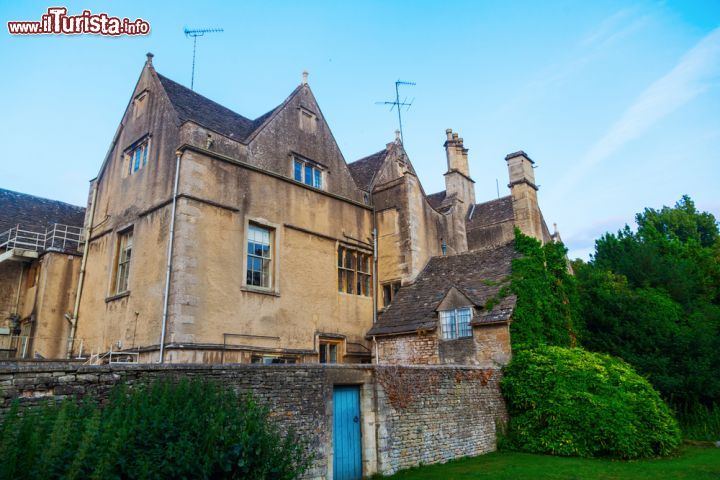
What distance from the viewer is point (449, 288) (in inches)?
679

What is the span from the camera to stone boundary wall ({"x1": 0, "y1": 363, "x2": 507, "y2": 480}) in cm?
730

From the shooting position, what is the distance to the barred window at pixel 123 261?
17.4 meters

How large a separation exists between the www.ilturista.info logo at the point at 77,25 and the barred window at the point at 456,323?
13.9 meters

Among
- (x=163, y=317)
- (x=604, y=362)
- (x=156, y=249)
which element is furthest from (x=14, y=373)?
(x=604, y=362)

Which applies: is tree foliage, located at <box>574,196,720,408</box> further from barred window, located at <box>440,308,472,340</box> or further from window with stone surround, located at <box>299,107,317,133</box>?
window with stone surround, located at <box>299,107,317,133</box>

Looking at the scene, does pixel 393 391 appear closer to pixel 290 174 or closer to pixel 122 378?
pixel 122 378

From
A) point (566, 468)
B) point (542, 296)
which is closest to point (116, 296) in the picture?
point (566, 468)

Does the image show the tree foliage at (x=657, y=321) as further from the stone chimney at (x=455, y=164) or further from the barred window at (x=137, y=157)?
the barred window at (x=137, y=157)

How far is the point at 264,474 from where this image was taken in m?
6.62

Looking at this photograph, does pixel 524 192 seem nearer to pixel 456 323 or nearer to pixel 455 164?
pixel 456 323

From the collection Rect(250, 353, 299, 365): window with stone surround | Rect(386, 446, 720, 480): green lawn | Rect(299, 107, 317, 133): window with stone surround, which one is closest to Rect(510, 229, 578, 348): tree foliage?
Rect(386, 446, 720, 480): green lawn

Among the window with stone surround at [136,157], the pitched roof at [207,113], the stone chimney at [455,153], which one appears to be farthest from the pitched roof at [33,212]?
the stone chimney at [455,153]

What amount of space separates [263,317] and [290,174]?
5.87 meters

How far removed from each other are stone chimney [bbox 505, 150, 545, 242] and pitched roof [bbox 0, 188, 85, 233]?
21128mm
